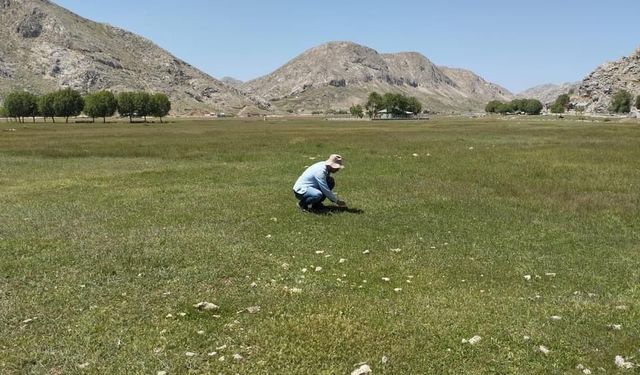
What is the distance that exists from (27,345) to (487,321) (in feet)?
31.9

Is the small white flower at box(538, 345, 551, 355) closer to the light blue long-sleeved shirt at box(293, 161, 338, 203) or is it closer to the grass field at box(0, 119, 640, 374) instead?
the grass field at box(0, 119, 640, 374)

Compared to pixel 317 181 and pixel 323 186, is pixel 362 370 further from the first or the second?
pixel 317 181

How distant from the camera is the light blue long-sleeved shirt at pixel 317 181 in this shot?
892 inches

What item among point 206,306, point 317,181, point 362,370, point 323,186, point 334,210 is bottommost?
point 362,370

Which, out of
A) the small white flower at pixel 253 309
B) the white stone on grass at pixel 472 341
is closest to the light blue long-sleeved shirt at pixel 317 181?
the small white flower at pixel 253 309

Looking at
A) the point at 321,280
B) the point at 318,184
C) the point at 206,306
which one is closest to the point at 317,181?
the point at 318,184

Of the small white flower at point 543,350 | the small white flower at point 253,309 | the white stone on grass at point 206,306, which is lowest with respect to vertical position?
the small white flower at point 543,350

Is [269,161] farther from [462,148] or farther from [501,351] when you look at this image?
[501,351]

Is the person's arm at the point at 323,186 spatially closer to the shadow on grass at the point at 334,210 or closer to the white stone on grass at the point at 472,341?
the shadow on grass at the point at 334,210

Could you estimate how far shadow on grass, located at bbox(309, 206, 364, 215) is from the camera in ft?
76.7

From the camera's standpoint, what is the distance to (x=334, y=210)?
2395cm

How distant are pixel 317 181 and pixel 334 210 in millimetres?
1977

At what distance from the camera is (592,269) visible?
51.5ft

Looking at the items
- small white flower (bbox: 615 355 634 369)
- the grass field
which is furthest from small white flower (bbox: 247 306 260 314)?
small white flower (bbox: 615 355 634 369)
